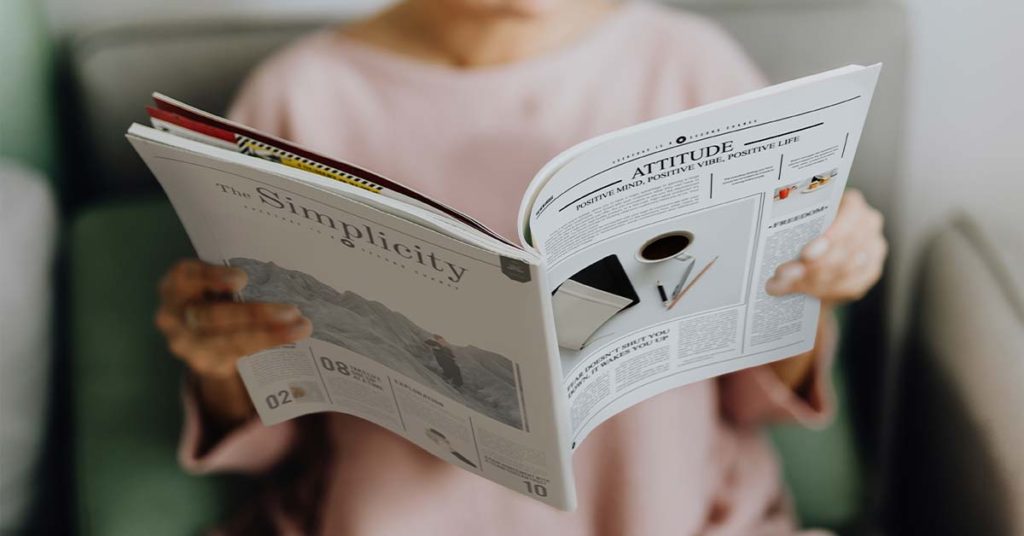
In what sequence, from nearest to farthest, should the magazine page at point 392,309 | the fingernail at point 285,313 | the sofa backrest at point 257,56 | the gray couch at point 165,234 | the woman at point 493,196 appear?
the magazine page at point 392,309, the fingernail at point 285,313, the woman at point 493,196, the gray couch at point 165,234, the sofa backrest at point 257,56

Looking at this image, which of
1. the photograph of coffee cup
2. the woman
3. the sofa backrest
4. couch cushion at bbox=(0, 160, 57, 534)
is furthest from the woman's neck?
couch cushion at bbox=(0, 160, 57, 534)

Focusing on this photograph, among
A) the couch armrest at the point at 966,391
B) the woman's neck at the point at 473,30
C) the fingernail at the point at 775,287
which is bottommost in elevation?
the couch armrest at the point at 966,391

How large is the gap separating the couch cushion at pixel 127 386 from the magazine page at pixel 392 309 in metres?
0.26

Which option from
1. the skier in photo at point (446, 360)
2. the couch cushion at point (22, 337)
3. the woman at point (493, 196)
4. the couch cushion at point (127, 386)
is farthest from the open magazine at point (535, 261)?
the couch cushion at point (22, 337)

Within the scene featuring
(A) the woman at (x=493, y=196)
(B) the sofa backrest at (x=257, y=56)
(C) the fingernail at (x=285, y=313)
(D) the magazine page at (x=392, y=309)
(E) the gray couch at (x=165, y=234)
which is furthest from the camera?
(B) the sofa backrest at (x=257, y=56)

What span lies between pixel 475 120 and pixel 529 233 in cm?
39

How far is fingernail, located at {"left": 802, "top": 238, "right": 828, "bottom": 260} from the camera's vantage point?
80 cm

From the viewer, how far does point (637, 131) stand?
2.20 ft

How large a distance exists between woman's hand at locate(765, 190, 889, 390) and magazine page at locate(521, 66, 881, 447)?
14 mm

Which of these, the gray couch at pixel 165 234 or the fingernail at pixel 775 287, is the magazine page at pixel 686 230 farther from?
the gray couch at pixel 165 234

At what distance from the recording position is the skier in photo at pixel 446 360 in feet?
2.34

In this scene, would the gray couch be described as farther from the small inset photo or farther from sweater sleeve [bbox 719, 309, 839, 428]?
the small inset photo

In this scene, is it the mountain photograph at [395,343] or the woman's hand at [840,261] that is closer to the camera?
the mountain photograph at [395,343]

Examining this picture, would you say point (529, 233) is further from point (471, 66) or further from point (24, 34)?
point (24, 34)
